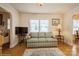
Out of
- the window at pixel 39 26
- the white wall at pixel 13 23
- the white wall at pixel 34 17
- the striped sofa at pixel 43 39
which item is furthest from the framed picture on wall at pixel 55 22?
A: the white wall at pixel 13 23

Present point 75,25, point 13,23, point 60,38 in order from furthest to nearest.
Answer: point 13,23 < point 75,25 < point 60,38

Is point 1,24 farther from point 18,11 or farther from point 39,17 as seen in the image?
point 39,17

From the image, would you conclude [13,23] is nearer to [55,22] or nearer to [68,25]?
[55,22]

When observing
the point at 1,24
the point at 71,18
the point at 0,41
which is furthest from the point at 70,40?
the point at 1,24

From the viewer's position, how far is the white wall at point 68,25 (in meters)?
3.99

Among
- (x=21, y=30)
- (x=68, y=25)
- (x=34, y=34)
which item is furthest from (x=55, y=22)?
(x=21, y=30)

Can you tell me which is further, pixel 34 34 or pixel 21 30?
pixel 21 30

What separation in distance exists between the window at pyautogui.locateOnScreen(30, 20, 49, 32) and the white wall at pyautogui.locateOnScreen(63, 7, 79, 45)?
601mm

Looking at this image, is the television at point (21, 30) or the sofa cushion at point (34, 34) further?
the television at point (21, 30)

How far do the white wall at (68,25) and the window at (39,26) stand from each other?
0.60 m

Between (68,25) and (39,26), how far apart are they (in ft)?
3.15

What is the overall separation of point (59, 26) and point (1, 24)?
204cm

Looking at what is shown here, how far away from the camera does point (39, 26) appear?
3963mm

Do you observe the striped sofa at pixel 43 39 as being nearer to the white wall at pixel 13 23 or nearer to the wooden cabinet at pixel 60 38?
the wooden cabinet at pixel 60 38
